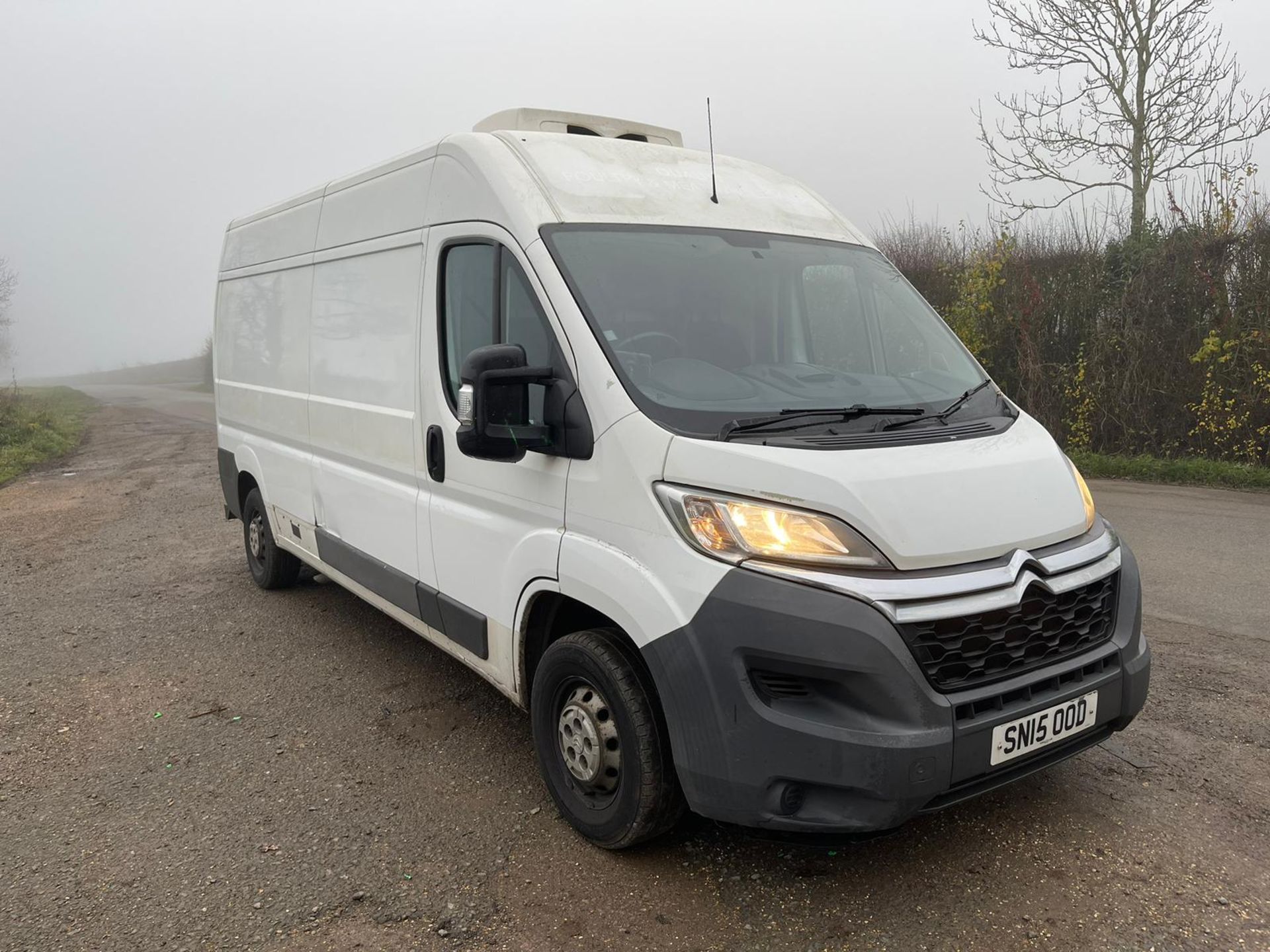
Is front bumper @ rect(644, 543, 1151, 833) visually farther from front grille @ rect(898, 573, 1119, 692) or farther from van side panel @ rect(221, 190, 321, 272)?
van side panel @ rect(221, 190, 321, 272)

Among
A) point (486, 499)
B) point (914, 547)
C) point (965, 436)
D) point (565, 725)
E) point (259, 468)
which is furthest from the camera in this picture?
point (259, 468)

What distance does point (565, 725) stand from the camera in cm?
322

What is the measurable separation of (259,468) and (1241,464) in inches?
383

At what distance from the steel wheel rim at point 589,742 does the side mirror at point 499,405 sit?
87 cm

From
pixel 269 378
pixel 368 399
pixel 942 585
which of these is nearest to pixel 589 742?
pixel 942 585

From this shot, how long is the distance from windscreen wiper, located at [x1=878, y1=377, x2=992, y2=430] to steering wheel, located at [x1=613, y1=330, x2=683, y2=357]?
0.74 meters

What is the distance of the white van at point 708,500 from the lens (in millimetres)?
2555

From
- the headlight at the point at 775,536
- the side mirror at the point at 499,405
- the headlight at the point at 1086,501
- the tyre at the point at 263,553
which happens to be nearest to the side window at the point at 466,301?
the side mirror at the point at 499,405

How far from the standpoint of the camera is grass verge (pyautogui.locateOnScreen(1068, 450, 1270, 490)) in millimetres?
9484

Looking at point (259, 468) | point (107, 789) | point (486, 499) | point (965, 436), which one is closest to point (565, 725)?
point (486, 499)

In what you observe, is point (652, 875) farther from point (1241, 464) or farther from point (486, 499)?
point (1241, 464)

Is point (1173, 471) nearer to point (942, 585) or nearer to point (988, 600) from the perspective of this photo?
point (988, 600)

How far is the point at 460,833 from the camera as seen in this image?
331 cm

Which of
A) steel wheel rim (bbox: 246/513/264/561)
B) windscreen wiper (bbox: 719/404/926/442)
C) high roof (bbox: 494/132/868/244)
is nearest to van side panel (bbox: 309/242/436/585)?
high roof (bbox: 494/132/868/244)
